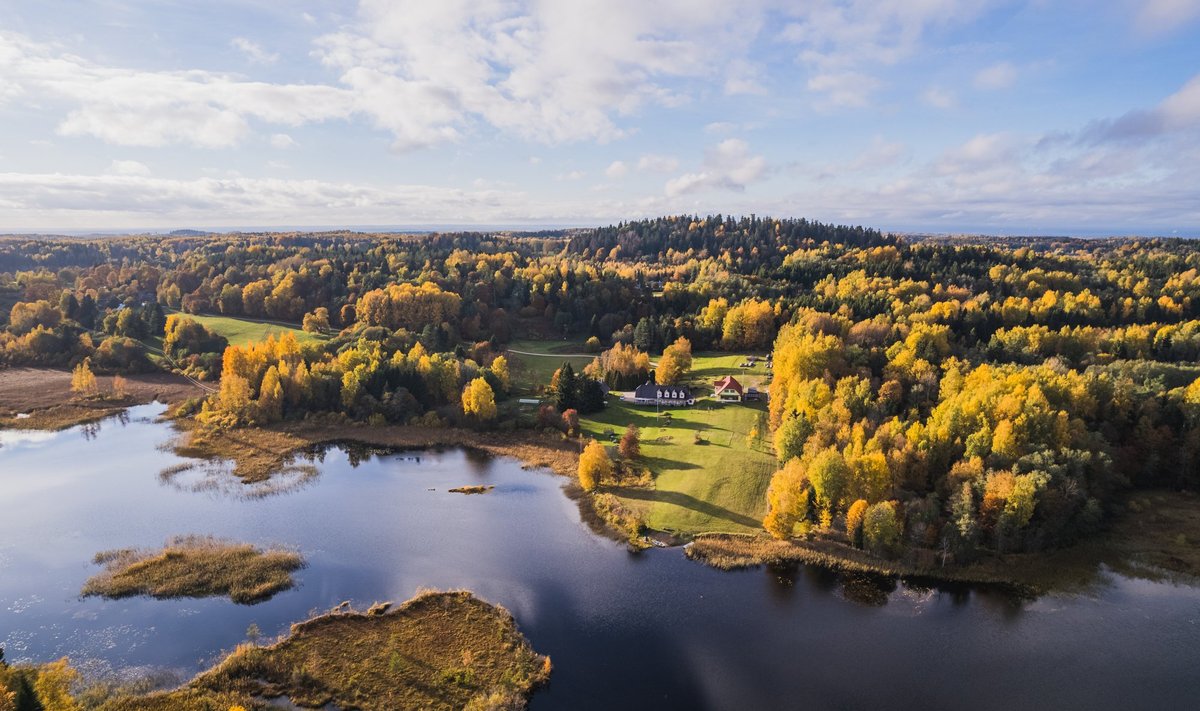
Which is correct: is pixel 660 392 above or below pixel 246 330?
below

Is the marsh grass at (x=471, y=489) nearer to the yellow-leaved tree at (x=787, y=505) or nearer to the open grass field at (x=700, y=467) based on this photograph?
the open grass field at (x=700, y=467)

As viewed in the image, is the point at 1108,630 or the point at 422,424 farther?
the point at 422,424

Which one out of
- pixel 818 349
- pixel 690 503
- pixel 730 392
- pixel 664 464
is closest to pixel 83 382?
pixel 664 464

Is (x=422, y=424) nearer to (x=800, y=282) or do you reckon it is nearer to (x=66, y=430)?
(x=66, y=430)

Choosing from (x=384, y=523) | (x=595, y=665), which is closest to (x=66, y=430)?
(x=384, y=523)

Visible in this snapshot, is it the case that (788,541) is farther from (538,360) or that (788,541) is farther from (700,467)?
(538,360)

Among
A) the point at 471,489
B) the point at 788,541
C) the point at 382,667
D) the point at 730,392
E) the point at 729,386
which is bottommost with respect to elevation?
the point at 382,667
